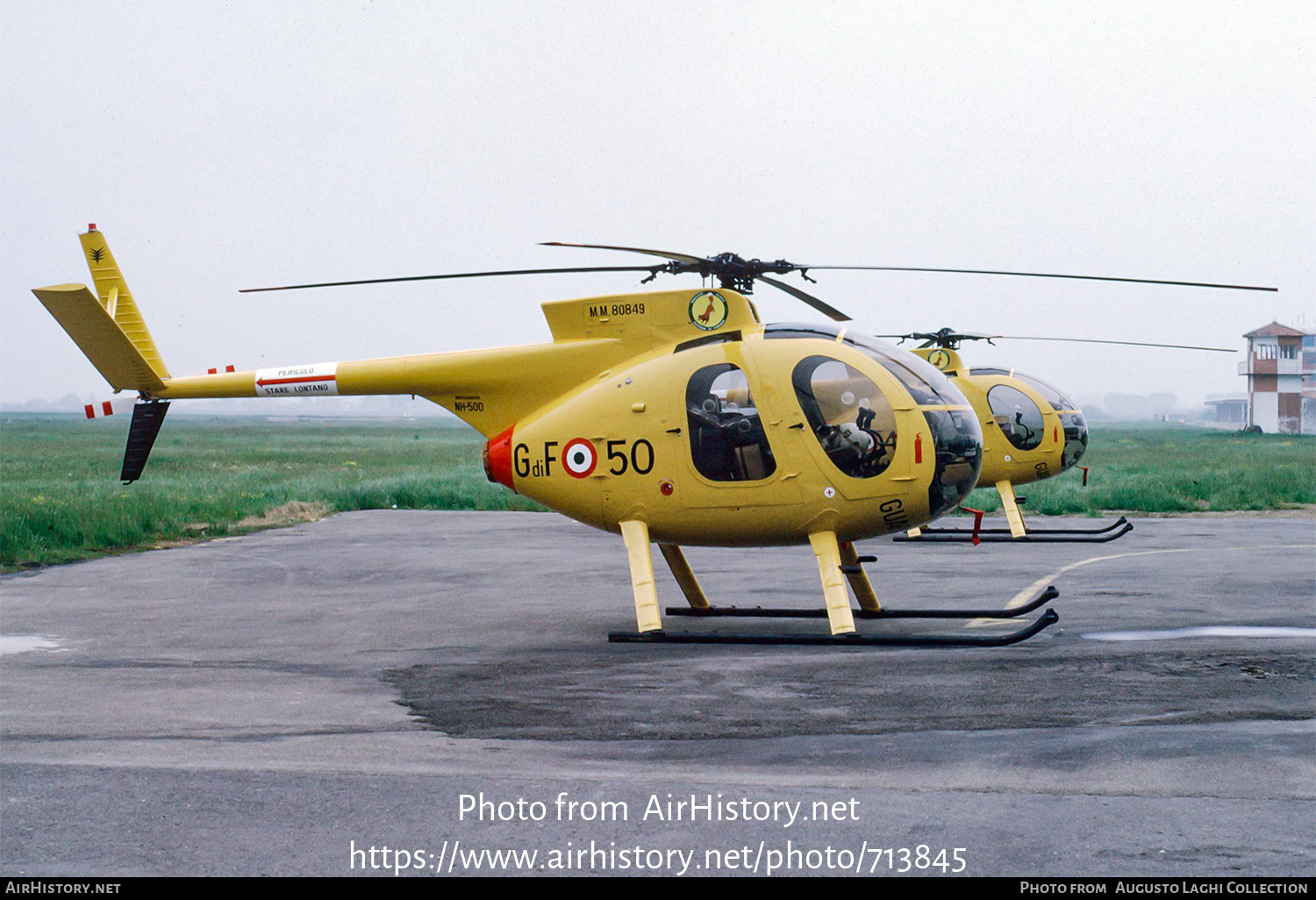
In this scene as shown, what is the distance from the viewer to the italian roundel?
382 inches

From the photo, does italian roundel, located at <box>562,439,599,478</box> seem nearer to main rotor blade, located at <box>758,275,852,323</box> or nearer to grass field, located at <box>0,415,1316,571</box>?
main rotor blade, located at <box>758,275,852,323</box>

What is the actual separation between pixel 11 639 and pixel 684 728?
22.8 feet

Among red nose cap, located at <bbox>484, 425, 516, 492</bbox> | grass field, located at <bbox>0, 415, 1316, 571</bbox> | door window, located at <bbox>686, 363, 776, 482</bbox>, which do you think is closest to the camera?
door window, located at <bbox>686, 363, 776, 482</bbox>

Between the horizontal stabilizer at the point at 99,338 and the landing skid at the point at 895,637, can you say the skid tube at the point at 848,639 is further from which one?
the horizontal stabilizer at the point at 99,338

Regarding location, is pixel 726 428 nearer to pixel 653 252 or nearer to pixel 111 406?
pixel 653 252

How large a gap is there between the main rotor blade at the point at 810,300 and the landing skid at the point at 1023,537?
765cm

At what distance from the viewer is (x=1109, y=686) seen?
7.54 metres

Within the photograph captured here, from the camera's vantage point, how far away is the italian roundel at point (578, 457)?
9.71 meters

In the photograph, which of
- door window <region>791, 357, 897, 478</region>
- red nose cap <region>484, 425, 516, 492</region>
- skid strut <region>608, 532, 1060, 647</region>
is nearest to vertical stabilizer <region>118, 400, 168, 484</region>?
red nose cap <region>484, 425, 516, 492</region>

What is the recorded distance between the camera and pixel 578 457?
384 inches

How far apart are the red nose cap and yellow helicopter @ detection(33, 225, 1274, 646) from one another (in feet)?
0.06

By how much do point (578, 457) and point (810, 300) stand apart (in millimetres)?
2632

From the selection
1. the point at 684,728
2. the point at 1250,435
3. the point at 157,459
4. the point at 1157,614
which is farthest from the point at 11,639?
the point at 1250,435

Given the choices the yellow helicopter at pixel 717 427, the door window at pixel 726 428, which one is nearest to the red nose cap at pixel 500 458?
the yellow helicopter at pixel 717 427
